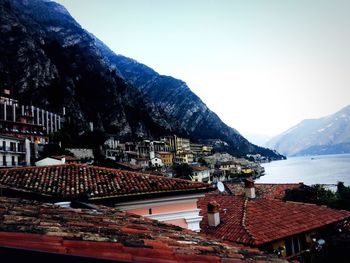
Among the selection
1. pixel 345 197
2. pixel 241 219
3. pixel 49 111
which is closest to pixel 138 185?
pixel 241 219

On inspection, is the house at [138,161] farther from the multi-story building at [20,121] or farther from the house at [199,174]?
the multi-story building at [20,121]

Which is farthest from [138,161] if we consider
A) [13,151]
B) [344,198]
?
[344,198]

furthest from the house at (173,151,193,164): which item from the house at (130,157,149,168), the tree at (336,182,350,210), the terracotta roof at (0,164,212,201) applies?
the terracotta roof at (0,164,212,201)

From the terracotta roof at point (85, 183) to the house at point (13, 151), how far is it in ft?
141

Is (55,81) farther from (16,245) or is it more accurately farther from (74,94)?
(16,245)

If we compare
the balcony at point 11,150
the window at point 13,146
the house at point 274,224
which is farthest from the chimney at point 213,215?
the window at point 13,146

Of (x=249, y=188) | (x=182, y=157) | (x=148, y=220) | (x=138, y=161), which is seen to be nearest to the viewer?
(x=148, y=220)

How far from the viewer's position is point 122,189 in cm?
1119

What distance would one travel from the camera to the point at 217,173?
362 feet

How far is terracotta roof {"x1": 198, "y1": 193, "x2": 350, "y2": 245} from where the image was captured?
15570 millimetres

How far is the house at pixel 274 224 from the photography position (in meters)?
15.6

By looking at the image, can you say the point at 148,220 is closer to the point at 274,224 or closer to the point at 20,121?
the point at 274,224

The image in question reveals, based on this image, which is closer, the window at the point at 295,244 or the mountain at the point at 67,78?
the window at the point at 295,244

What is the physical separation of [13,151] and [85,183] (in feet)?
155
